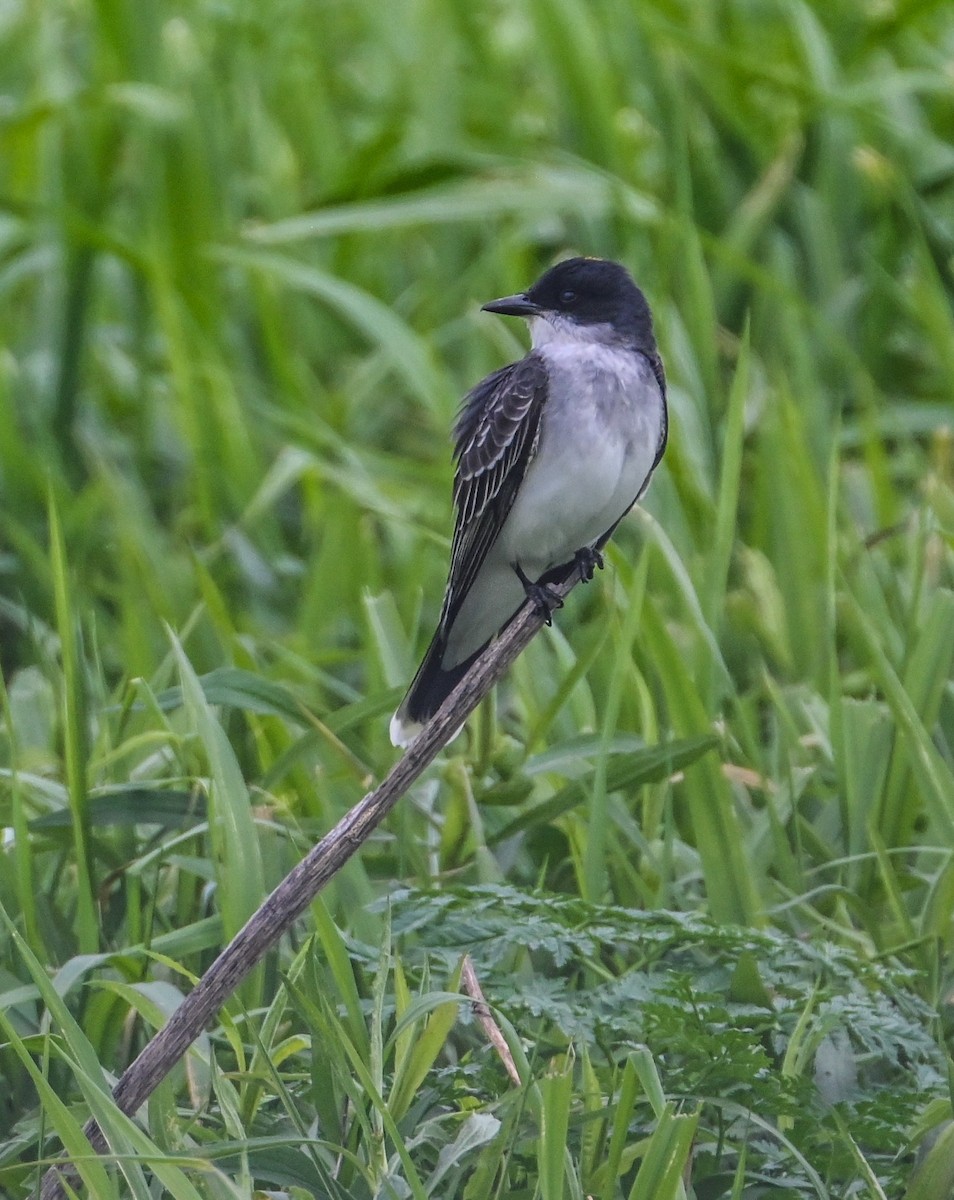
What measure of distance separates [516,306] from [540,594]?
2.10ft

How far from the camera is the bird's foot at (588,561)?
11.9 feet

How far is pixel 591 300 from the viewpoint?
12.8ft

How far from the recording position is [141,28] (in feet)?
22.0

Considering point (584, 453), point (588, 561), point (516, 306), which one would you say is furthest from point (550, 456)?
point (516, 306)

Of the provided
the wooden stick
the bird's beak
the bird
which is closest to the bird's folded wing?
the bird

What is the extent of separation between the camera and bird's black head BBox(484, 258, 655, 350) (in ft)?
12.8

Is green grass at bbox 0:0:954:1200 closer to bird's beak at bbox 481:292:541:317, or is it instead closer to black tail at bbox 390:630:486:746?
black tail at bbox 390:630:486:746

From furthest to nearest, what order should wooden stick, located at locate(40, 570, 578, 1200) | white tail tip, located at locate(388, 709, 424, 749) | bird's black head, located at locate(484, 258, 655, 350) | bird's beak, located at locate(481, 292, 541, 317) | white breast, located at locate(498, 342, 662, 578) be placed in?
bird's black head, located at locate(484, 258, 655, 350) < bird's beak, located at locate(481, 292, 541, 317) < white breast, located at locate(498, 342, 662, 578) < white tail tip, located at locate(388, 709, 424, 749) < wooden stick, located at locate(40, 570, 578, 1200)

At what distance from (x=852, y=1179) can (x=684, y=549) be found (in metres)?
2.25

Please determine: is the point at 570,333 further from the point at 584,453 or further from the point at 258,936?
the point at 258,936

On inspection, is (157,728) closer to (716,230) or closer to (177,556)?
(177,556)

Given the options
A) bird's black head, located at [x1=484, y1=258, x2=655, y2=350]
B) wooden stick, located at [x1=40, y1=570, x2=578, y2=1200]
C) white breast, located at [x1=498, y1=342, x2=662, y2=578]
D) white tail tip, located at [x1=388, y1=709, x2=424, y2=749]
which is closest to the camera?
wooden stick, located at [x1=40, y1=570, x2=578, y2=1200]

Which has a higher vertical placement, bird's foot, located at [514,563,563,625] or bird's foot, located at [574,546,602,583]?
bird's foot, located at [574,546,602,583]

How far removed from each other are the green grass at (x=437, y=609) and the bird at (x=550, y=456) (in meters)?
0.15
